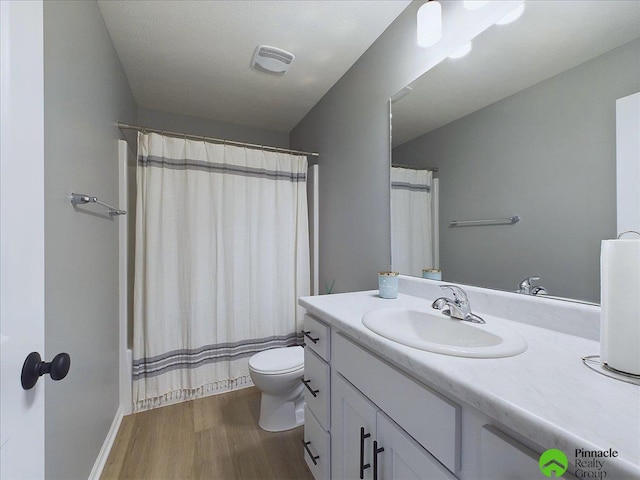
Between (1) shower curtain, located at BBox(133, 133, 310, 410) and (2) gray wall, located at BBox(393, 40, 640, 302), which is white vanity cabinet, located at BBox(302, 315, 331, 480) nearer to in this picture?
(2) gray wall, located at BBox(393, 40, 640, 302)

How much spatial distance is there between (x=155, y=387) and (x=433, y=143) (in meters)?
2.36

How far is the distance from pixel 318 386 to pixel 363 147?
57.1 inches

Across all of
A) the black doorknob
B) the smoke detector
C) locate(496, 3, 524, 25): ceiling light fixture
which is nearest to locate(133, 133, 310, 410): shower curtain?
the smoke detector

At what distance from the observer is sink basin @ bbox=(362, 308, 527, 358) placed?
0.67 m

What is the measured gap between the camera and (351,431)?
3.13 ft

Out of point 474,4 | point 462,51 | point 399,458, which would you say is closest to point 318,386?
point 399,458

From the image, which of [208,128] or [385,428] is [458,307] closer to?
[385,428]

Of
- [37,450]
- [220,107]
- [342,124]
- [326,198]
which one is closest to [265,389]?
[37,450]

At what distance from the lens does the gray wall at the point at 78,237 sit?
36.9 inches

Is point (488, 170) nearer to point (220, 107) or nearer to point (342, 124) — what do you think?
point (342, 124)

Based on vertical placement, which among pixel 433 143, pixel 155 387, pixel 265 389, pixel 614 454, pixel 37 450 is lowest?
pixel 155 387

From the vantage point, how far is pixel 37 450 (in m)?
0.51

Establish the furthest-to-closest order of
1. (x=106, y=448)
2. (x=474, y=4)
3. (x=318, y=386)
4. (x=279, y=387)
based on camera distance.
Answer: (x=279, y=387) < (x=106, y=448) < (x=318, y=386) < (x=474, y=4)

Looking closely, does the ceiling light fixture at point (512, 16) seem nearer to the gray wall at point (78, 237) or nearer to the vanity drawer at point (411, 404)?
the vanity drawer at point (411, 404)
